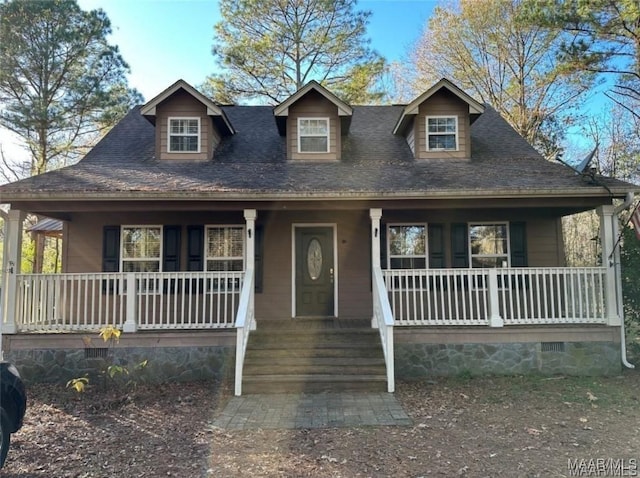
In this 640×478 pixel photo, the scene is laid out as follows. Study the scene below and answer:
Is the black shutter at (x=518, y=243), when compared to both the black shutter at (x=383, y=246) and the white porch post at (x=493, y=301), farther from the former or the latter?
the black shutter at (x=383, y=246)

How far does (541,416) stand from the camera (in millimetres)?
5113

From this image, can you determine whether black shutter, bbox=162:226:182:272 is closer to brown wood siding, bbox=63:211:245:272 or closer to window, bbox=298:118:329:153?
brown wood siding, bbox=63:211:245:272

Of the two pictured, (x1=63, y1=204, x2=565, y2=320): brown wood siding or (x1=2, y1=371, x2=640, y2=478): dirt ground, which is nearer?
(x1=2, y1=371, x2=640, y2=478): dirt ground

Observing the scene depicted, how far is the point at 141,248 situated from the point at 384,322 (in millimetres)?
5267

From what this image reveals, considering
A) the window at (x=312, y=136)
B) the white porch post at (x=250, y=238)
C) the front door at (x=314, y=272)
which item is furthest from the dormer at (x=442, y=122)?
the white porch post at (x=250, y=238)

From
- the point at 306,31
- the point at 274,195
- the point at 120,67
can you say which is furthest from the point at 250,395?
the point at 120,67

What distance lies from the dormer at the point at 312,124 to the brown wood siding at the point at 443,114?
161 centimetres

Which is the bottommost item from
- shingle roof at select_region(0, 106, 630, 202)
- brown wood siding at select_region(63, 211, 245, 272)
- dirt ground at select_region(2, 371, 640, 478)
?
dirt ground at select_region(2, 371, 640, 478)

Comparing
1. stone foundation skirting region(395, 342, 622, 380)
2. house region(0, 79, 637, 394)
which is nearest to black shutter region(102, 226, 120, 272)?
house region(0, 79, 637, 394)

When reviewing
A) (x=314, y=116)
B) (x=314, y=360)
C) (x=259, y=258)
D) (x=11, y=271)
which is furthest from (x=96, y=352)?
(x=314, y=116)

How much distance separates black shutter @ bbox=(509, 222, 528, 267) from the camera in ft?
28.0

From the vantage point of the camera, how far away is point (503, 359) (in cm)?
695

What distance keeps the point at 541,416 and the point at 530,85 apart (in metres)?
16.2

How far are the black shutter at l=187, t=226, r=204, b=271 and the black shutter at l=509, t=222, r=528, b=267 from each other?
634 centimetres
